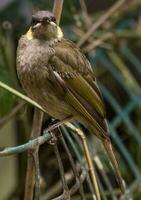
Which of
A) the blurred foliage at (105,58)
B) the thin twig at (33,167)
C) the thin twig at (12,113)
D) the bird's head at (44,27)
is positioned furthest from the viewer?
the blurred foliage at (105,58)

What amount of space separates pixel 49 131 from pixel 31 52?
0.40 m

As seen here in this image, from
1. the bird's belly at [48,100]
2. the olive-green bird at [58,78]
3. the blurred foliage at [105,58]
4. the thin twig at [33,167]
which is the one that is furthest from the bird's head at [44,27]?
the blurred foliage at [105,58]

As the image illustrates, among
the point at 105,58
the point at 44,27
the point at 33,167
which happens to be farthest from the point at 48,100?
the point at 105,58

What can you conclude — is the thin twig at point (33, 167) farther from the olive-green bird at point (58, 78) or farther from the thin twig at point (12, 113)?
the thin twig at point (12, 113)

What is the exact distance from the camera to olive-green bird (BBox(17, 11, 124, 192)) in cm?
197

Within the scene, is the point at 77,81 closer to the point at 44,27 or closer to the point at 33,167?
the point at 44,27

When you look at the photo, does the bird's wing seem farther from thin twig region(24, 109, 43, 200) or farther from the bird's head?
thin twig region(24, 109, 43, 200)

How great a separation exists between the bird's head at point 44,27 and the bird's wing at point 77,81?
38 millimetres

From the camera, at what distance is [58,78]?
198 centimetres

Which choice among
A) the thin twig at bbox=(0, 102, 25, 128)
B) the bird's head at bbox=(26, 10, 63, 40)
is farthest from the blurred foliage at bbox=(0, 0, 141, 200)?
the bird's head at bbox=(26, 10, 63, 40)

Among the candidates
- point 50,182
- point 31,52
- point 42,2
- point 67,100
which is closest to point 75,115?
point 67,100

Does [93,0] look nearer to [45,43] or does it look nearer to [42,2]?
[42,2]

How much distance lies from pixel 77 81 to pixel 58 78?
0.21 ft

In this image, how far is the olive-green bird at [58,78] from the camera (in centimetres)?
197
